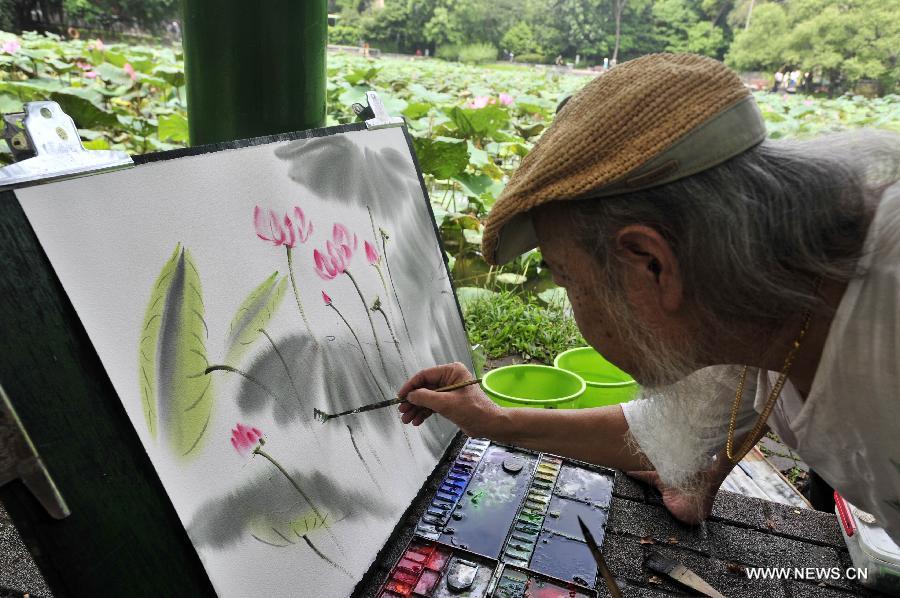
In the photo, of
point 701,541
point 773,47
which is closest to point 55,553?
point 701,541

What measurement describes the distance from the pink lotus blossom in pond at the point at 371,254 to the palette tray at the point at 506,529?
52 centimetres

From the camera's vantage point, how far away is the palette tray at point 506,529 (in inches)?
41.6

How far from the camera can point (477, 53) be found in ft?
59.8

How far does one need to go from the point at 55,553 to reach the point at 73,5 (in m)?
13.5

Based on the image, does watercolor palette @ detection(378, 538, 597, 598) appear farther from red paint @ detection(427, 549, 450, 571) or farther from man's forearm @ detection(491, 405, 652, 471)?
man's forearm @ detection(491, 405, 652, 471)

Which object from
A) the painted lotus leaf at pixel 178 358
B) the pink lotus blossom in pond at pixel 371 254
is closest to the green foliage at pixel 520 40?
the pink lotus blossom in pond at pixel 371 254

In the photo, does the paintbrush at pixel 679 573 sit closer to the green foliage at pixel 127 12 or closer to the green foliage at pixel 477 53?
the green foliage at pixel 127 12

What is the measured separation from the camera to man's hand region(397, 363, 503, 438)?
3.83 feet

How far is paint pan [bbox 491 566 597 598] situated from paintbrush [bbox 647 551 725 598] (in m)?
0.21

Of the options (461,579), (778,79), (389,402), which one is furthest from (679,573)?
(778,79)

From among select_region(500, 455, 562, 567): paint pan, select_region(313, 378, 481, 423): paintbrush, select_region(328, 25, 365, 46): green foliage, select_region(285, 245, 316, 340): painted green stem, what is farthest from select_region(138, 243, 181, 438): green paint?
select_region(328, 25, 365, 46): green foliage

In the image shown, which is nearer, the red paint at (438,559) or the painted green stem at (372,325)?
the red paint at (438,559)

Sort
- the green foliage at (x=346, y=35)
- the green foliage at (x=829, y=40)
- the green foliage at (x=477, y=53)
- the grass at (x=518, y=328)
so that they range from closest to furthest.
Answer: the grass at (x=518, y=328)
the green foliage at (x=829, y=40)
the green foliage at (x=477, y=53)
the green foliage at (x=346, y=35)

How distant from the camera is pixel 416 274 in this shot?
144 centimetres
